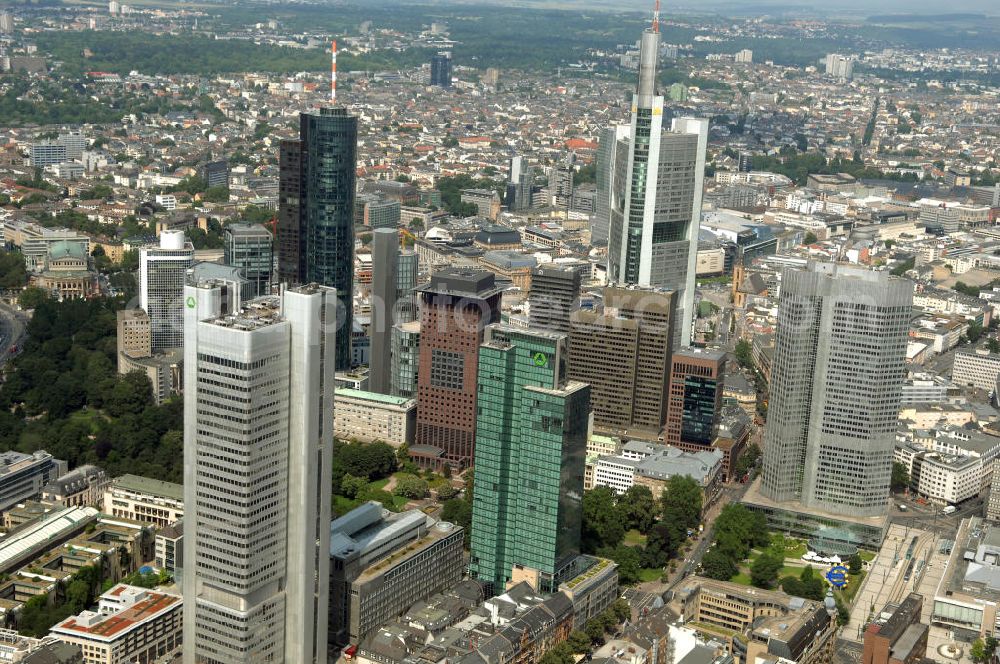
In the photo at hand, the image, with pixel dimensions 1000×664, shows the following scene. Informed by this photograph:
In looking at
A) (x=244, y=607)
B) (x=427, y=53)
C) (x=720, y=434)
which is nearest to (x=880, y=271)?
(x=720, y=434)

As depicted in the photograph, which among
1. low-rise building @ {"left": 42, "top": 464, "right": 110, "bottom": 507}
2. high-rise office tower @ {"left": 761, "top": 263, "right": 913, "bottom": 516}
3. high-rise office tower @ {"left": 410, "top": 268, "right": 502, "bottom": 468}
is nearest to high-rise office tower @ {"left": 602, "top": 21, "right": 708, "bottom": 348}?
high-rise office tower @ {"left": 410, "top": 268, "right": 502, "bottom": 468}

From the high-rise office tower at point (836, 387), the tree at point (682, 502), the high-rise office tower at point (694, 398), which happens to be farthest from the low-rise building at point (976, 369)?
the tree at point (682, 502)

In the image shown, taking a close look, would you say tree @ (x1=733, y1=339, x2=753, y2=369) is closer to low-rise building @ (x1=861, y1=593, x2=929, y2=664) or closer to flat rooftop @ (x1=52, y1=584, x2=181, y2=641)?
low-rise building @ (x1=861, y1=593, x2=929, y2=664)

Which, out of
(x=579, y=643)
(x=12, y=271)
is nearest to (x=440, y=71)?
(x=12, y=271)

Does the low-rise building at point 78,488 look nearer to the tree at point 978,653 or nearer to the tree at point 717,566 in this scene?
the tree at point 717,566

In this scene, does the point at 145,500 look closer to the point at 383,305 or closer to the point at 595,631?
the point at 383,305

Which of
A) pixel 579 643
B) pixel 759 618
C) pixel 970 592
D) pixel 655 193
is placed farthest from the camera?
pixel 655 193
